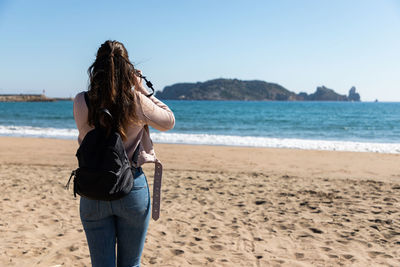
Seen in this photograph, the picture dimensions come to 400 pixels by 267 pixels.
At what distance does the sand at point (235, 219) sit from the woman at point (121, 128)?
193 cm

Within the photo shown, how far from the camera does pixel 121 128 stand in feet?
5.47

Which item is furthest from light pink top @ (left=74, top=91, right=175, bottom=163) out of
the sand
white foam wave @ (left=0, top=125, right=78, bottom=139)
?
white foam wave @ (left=0, top=125, right=78, bottom=139)

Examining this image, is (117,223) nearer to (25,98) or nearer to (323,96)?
(25,98)

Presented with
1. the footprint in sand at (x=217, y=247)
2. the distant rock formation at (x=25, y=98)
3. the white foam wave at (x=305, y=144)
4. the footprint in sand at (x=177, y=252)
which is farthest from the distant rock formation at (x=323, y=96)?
the footprint in sand at (x=177, y=252)

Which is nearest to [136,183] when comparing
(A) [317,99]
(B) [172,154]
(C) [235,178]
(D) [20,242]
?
(D) [20,242]

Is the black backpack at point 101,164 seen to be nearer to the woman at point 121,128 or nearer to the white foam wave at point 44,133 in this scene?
the woman at point 121,128

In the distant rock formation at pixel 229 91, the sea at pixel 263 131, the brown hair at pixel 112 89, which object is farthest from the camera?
the distant rock formation at pixel 229 91

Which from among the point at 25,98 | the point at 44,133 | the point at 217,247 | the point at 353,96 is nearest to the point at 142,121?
the point at 217,247

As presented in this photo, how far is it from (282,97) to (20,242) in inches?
6007

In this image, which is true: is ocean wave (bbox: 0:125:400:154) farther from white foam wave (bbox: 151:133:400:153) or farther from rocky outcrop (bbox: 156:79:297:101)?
rocky outcrop (bbox: 156:79:297:101)

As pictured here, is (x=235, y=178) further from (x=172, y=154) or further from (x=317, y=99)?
(x=317, y=99)

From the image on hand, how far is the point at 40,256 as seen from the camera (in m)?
3.75

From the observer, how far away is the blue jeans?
5.66 feet

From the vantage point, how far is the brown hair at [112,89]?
1614 mm
